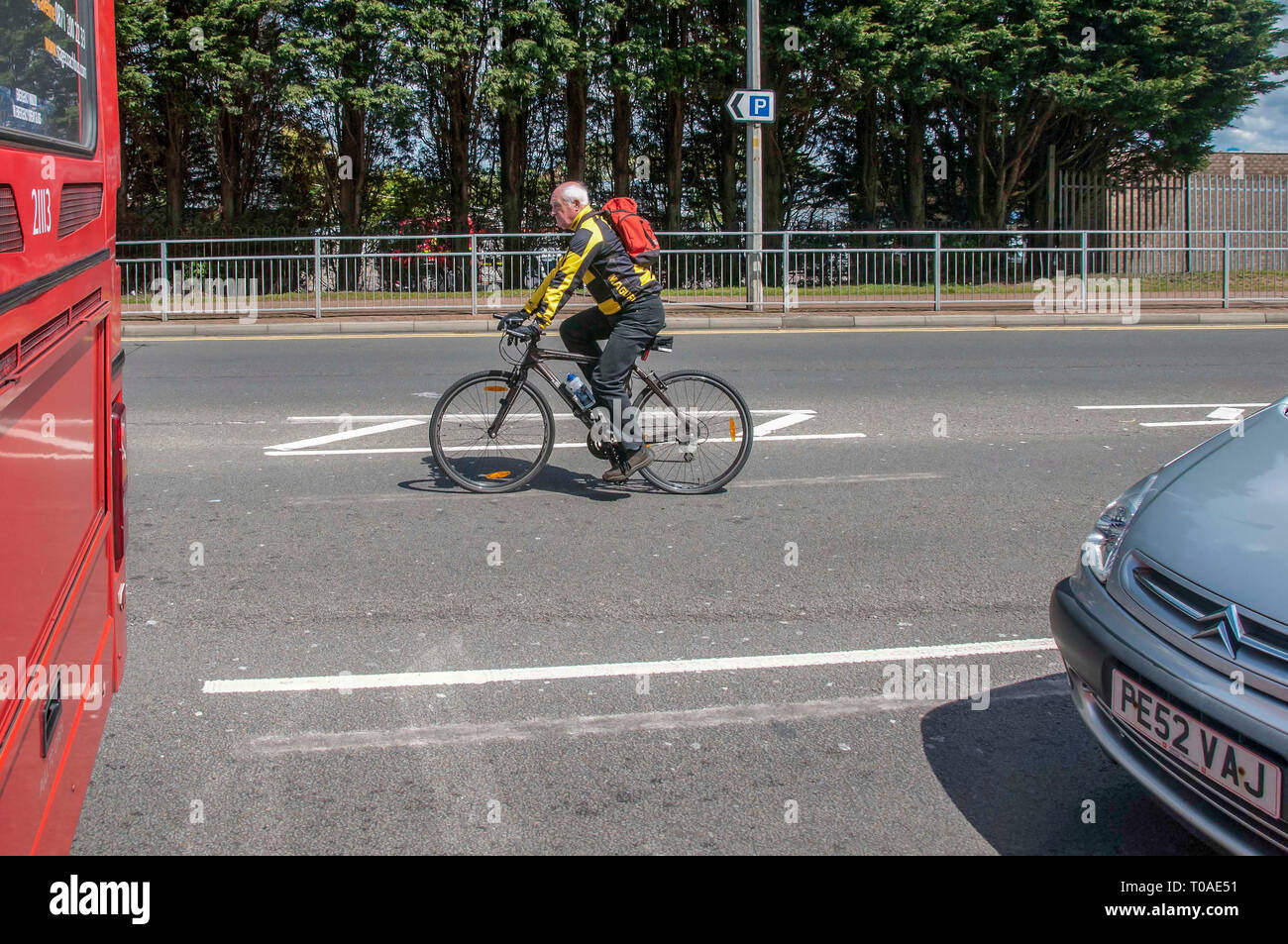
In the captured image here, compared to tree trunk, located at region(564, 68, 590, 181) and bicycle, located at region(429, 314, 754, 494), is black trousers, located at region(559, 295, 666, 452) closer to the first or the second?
bicycle, located at region(429, 314, 754, 494)

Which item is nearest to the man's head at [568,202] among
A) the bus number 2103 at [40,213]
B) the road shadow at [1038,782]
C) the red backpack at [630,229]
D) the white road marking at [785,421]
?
the red backpack at [630,229]

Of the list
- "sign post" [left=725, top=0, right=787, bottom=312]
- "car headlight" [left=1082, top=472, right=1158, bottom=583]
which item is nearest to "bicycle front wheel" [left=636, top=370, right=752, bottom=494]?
"car headlight" [left=1082, top=472, right=1158, bottom=583]

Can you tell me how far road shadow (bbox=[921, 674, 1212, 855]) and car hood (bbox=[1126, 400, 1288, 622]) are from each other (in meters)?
0.74

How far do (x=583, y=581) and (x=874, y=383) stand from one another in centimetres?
652

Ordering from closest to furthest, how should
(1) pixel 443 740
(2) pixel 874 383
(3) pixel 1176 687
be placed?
1. (3) pixel 1176 687
2. (1) pixel 443 740
3. (2) pixel 874 383

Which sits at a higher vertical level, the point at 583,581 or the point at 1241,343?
the point at 1241,343

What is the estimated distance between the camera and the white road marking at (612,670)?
4.59m

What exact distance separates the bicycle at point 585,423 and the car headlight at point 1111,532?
392cm

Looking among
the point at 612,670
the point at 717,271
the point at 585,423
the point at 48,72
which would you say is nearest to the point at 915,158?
the point at 717,271

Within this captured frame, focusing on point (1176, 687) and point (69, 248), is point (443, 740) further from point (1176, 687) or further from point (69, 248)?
point (1176, 687)

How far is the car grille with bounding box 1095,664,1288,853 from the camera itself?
8.89 ft

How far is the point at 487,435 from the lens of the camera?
7574 millimetres

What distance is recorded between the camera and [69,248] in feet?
10.2
